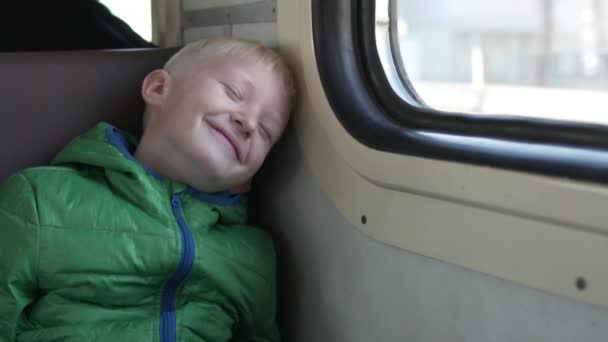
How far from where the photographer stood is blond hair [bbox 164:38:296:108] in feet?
4.71

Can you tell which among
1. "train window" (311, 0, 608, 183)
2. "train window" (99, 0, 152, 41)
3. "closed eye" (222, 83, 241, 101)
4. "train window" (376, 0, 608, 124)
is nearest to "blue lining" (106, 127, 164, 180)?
Answer: "closed eye" (222, 83, 241, 101)

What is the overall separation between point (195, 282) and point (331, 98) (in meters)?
0.44

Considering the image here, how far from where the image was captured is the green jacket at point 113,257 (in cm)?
126

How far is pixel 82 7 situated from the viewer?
1.93 meters

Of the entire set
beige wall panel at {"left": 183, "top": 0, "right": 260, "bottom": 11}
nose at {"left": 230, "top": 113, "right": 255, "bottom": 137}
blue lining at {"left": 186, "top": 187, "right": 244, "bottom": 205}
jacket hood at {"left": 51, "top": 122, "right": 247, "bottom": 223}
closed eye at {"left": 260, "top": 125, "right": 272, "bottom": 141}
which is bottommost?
blue lining at {"left": 186, "top": 187, "right": 244, "bottom": 205}

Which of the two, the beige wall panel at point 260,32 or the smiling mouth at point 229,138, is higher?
the beige wall panel at point 260,32

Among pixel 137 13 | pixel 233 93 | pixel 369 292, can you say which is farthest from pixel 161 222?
pixel 137 13

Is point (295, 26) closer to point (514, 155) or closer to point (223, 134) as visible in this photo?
point (223, 134)

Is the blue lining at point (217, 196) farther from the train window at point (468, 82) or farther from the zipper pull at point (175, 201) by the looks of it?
the train window at point (468, 82)

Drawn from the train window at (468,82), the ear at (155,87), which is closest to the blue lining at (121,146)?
the ear at (155,87)

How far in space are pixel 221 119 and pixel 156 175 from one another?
17 centimetres

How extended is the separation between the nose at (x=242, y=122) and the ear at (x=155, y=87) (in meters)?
0.18

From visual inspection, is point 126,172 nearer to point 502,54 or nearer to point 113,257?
point 113,257

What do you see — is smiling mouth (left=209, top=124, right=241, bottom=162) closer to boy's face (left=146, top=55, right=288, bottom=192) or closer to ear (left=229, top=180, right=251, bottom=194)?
boy's face (left=146, top=55, right=288, bottom=192)
